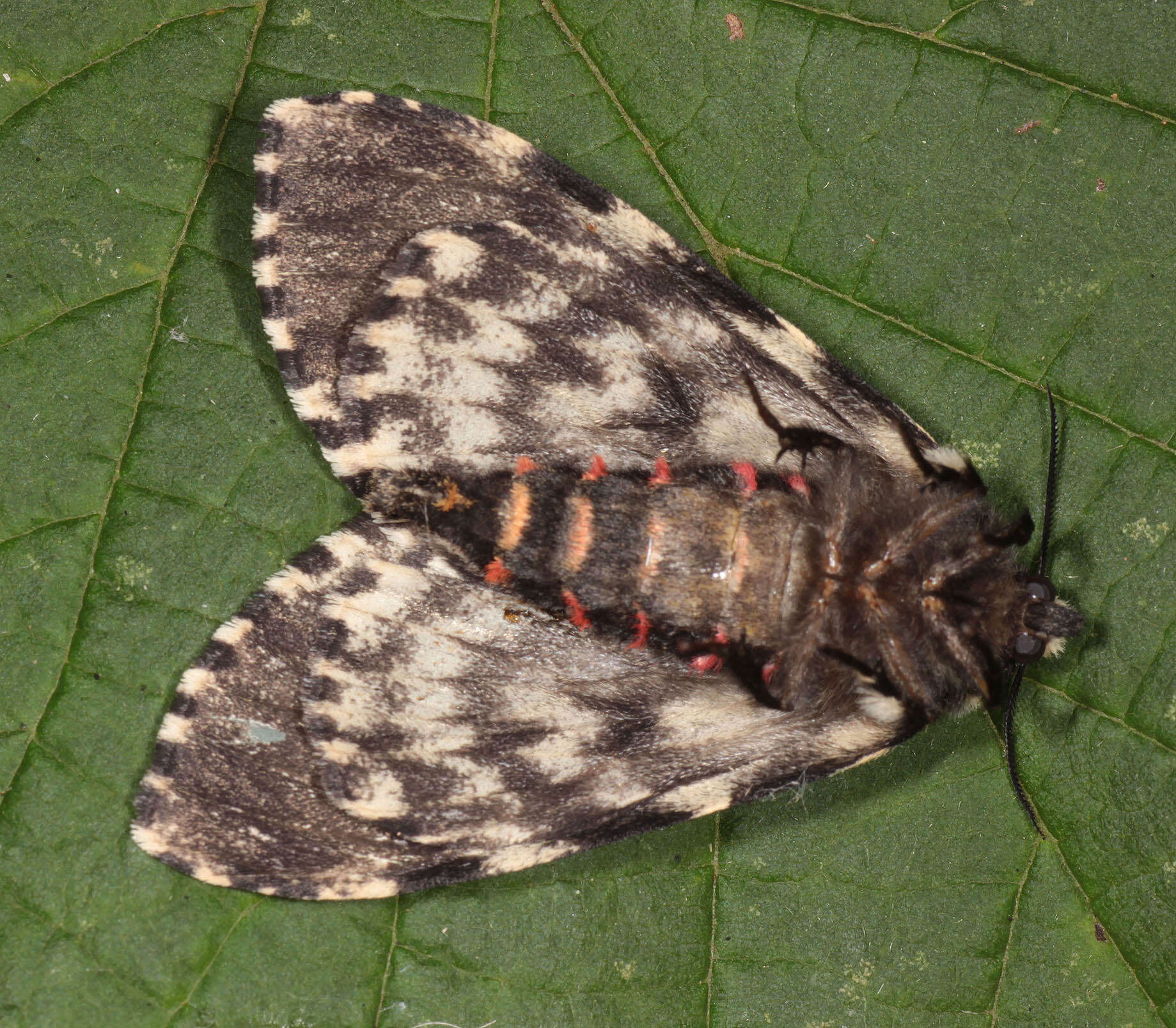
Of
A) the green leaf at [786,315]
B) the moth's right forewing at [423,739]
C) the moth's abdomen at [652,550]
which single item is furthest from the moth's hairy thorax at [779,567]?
the green leaf at [786,315]

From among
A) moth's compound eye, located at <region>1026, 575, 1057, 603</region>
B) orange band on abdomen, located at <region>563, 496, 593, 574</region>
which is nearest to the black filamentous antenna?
moth's compound eye, located at <region>1026, 575, 1057, 603</region>

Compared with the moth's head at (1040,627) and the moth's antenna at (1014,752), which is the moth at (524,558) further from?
the moth's antenna at (1014,752)

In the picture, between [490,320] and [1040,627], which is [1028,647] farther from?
[490,320]

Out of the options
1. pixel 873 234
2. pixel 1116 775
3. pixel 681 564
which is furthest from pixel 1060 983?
pixel 873 234

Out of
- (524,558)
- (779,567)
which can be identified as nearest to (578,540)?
(524,558)

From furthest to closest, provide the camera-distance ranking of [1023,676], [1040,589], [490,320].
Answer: [1023,676], [1040,589], [490,320]

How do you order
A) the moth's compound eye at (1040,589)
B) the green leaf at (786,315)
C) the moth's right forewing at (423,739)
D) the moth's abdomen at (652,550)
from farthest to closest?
the green leaf at (786,315)
the moth's compound eye at (1040,589)
the moth's right forewing at (423,739)
the moth's abdomen at (652,550)

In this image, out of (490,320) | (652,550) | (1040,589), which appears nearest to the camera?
(652,550)
